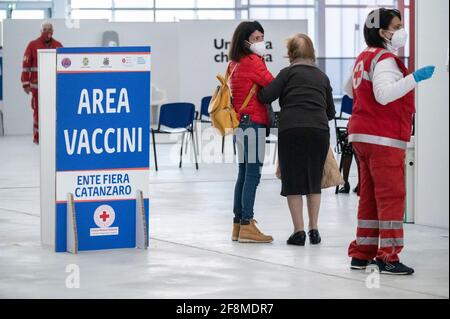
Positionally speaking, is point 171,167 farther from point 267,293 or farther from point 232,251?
point 267,293

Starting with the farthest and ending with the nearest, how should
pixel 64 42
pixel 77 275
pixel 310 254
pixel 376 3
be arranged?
pixel 376 3
pixel 64 42
pixel 310 254
pixel 77 275

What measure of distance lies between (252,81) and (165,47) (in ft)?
39.5

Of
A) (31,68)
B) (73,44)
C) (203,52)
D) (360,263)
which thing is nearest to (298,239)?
(360,263)

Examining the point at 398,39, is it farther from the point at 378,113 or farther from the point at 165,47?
the point at 165,47

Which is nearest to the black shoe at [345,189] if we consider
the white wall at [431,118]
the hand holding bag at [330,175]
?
the white wall at [431,118]

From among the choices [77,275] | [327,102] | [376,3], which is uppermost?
[376,3]

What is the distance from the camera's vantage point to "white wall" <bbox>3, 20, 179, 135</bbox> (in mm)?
17656

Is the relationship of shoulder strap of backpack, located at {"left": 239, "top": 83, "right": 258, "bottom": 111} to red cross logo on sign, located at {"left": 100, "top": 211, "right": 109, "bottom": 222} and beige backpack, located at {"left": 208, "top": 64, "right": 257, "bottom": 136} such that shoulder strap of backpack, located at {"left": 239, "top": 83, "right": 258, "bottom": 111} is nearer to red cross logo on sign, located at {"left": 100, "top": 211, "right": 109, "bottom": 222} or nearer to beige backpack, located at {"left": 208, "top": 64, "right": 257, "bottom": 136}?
beige backpack, located at {"left": 208, "top": 64, "right": 257, "bottom": 136}

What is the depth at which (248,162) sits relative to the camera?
6.63 metres

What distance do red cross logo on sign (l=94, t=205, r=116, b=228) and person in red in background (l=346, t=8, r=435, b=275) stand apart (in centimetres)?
169
